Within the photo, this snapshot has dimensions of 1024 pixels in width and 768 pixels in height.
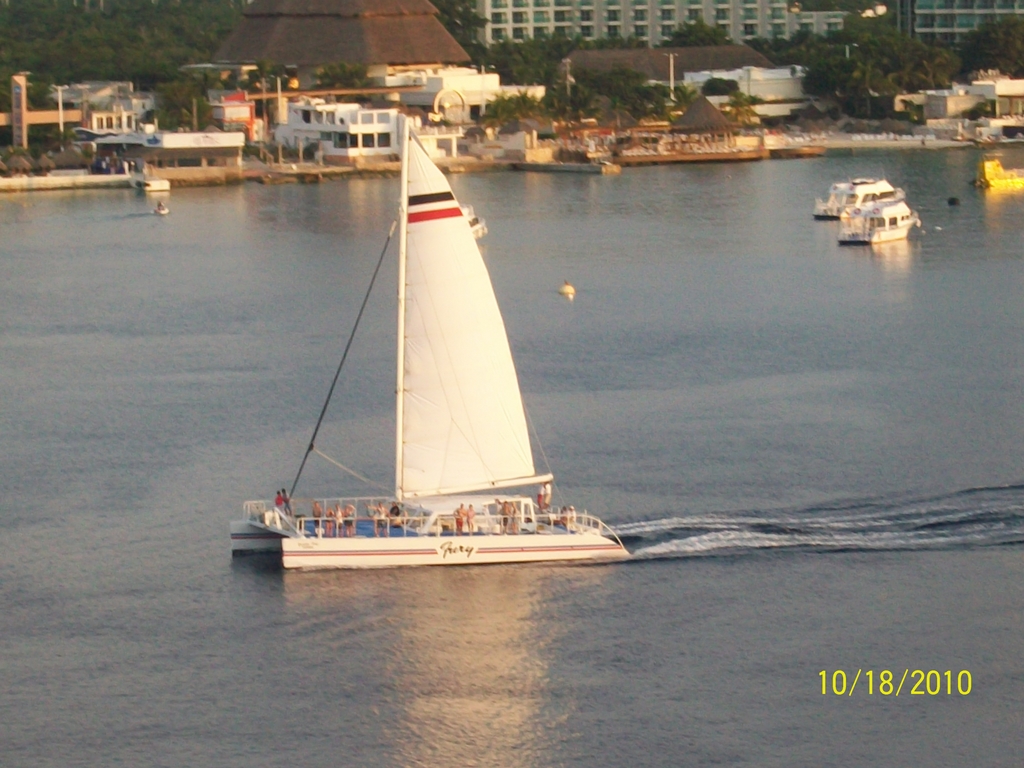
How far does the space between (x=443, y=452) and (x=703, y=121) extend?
203 ft

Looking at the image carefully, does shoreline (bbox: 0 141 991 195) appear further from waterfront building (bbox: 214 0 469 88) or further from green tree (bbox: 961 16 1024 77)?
green tree (bbox: 961 16 1024 77)

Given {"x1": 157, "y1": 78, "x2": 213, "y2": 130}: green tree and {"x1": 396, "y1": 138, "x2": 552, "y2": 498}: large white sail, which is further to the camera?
{"x1": 157, "y1": 78, "x2": 213, "y2": 130}: green tree

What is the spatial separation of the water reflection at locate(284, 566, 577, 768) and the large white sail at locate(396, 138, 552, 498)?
4.35ft

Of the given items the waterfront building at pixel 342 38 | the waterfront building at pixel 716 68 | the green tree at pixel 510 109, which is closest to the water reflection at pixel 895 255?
the green tree at pixel 510 109

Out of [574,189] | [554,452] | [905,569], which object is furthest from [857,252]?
[905,569]

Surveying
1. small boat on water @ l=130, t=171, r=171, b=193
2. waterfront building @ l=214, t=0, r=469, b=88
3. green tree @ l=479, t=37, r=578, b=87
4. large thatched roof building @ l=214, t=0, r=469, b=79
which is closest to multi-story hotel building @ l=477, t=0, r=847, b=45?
green tree @ l=479, t=37, r=578, b=87

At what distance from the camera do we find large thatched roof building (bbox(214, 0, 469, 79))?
90688 millimetres

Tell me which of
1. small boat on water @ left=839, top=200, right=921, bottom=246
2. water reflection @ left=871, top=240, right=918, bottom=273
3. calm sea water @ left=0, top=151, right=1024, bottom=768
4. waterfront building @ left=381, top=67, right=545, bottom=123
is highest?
waterfront building @ left=381, top=67, right=545, bottom=123

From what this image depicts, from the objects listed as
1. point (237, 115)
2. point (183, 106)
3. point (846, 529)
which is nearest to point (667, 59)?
point (237, 115)

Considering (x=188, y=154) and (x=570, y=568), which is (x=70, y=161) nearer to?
(x=188, y=154)

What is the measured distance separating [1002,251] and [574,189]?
75.3 feet

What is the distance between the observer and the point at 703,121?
8200 cm
